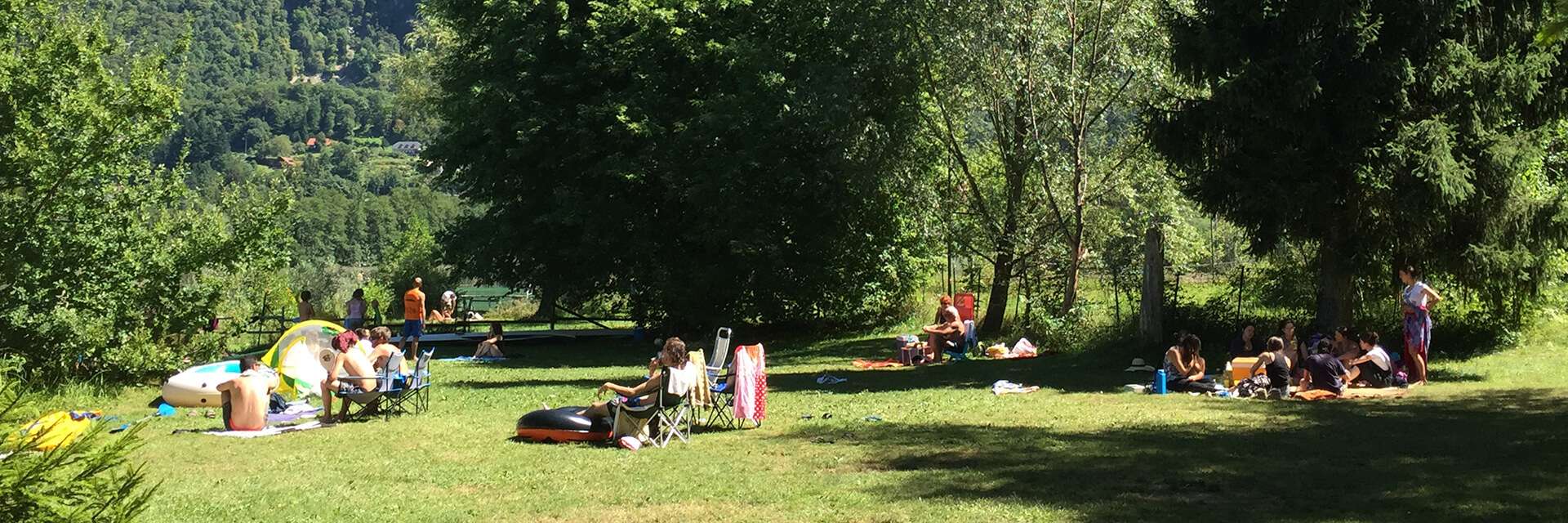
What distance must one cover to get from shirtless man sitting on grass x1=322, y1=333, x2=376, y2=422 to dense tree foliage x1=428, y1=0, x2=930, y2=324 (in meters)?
12.5

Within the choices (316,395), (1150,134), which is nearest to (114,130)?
(316,395)

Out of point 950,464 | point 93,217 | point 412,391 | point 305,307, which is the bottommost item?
point 950,464

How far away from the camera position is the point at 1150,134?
1766 cm

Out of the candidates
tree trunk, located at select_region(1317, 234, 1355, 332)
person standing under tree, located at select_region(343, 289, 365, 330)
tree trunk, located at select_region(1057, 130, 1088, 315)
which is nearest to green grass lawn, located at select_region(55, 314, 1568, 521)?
tree trunk, located at select_region(1317, 234, 1355, 332)

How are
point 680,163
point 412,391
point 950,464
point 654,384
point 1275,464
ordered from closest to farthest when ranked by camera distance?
point 1275,464 → point 950,464 → point 654,384 → point 412,391 → point 680,163

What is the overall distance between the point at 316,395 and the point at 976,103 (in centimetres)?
1273

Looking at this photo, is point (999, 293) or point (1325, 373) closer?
point (1325, 373)

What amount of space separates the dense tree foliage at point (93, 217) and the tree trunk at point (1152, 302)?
39.3 feet

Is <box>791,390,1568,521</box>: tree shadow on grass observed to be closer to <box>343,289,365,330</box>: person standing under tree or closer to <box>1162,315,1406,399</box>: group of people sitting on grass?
<box>1162,315,1406,399</box>: group of people sitting on grass

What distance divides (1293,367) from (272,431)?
10988 millimetres

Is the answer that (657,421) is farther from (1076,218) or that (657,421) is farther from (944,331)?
(1076,218)

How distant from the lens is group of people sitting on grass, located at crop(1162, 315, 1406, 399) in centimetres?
1423

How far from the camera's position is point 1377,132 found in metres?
16.3

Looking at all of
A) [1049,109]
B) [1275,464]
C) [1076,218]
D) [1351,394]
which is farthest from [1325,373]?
[1049,109]
